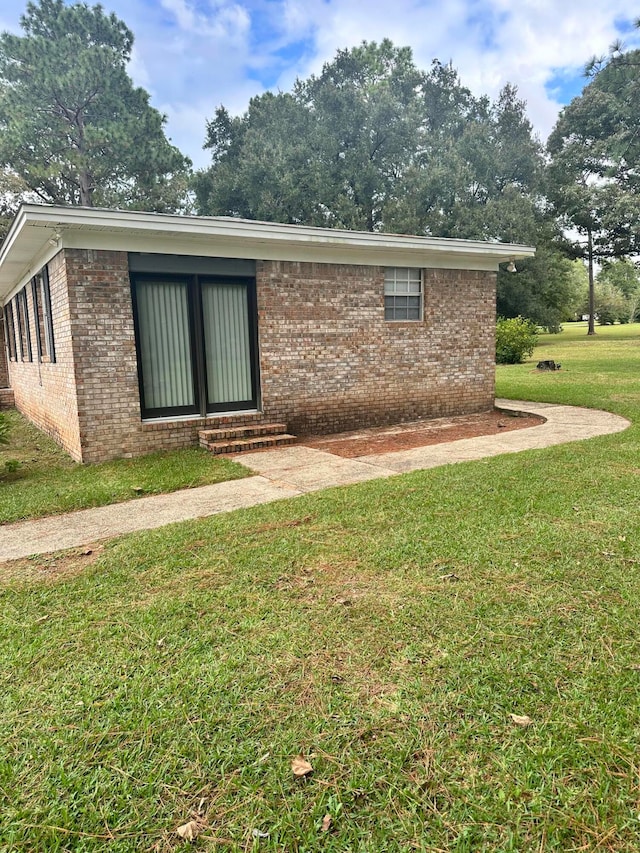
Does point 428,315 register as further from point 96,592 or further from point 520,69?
point 520,69

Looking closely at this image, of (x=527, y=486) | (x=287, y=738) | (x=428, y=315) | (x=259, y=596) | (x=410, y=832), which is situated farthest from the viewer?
(x=428, y=315)

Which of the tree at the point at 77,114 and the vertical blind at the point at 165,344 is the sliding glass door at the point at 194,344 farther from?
the tree at the point at 77,114

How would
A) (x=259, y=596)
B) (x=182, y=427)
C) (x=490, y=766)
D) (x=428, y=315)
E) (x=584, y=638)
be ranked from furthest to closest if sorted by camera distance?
(x=428, y=315), (x=182, y=427), (x=259, y=596), (x=584, y=638), (x=490, y=766)

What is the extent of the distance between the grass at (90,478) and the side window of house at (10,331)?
21.1ft

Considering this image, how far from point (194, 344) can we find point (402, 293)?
12.2 ft

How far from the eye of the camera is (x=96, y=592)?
3.38m

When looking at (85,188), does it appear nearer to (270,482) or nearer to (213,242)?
(213,242)

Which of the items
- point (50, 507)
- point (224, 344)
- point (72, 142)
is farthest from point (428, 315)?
point (72, 142)

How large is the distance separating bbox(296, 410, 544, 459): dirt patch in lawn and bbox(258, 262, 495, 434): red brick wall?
339 mm

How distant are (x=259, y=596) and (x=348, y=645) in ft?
2.36

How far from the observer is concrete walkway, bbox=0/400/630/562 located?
4555 mm

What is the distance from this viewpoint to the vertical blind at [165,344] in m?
7.62

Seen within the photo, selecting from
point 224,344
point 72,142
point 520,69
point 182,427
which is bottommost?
point 182,427

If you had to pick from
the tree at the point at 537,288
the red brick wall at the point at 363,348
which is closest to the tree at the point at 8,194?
the red brick wall at the point at 363,348
